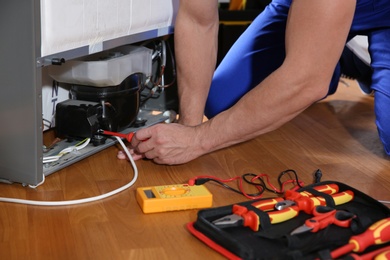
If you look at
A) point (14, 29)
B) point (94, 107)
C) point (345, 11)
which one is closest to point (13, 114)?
point (14, 29)

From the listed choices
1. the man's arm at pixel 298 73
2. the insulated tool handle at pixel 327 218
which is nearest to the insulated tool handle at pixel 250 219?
the insulated tool handle at pixel 327 218

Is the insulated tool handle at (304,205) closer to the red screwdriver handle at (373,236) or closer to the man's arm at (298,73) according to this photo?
the red screwdriver handle at (373,236)

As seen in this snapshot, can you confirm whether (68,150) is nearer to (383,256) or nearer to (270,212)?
(270,212)

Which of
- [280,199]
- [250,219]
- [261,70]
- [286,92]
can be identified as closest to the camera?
[250,219]

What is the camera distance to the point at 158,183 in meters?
1.82

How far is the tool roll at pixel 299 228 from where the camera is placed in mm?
1363

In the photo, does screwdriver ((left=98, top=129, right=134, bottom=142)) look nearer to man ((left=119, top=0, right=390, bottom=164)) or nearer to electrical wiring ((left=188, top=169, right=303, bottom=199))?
man ((left=119, top=0, right=390, bottom=164))

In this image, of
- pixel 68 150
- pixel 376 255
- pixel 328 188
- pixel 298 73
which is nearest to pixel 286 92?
pixel 298 73

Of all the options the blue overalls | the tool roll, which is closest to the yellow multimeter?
the tool roll

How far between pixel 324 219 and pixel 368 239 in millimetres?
114

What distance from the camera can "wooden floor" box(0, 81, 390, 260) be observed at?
1435 mm

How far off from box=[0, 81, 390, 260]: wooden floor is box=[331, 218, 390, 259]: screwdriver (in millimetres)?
248

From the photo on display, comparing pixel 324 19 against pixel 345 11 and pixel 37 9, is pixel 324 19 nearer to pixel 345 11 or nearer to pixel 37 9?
pixel 345 11

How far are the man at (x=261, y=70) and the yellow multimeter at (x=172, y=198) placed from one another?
0.20 metres
